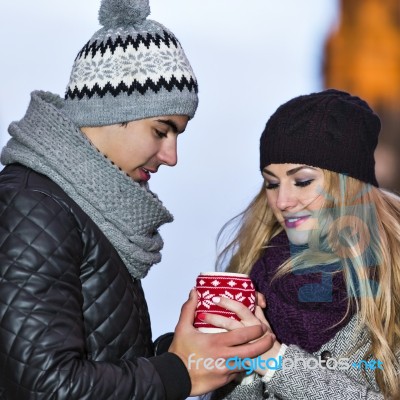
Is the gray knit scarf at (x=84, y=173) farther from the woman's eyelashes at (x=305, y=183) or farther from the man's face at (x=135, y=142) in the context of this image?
the woman's eyelashes at (x=305, y=183)

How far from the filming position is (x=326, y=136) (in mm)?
1774

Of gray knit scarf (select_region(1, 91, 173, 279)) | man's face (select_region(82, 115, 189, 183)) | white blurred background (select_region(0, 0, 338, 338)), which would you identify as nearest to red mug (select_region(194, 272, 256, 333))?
gray knit scarf (select_region(1, 91, 173, 279))

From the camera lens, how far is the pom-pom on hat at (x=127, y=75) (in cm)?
150

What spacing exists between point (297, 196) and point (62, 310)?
25.5 inches

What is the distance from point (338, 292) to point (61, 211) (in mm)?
679

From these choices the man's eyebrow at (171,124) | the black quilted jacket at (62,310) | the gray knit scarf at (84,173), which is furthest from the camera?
the man's eyebrow at (171,124)

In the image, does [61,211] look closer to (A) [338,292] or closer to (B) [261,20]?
(A) [338,292]

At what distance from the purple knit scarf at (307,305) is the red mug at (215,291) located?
348mm

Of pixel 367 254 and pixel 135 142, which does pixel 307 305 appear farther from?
pixel 135 142

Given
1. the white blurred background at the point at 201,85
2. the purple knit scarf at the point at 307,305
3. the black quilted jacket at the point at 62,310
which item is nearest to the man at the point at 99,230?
the black quilted jacket at the point at 62,310

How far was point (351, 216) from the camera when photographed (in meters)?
1.80

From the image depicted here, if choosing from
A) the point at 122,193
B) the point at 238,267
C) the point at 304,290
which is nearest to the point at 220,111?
the point at 238,267

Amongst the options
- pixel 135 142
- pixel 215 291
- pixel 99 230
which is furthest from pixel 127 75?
pixel 215 291

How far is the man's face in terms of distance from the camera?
1.50m
